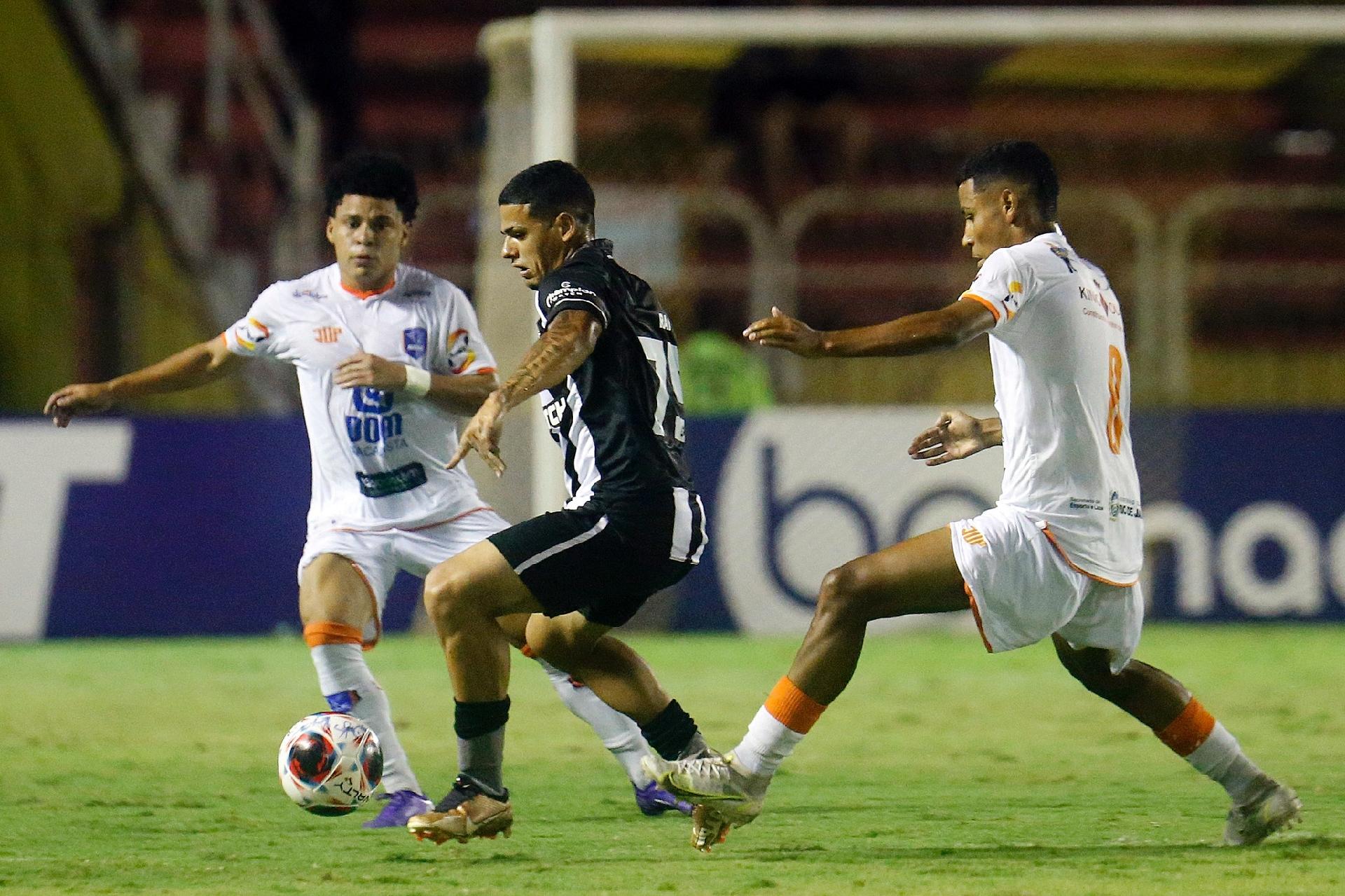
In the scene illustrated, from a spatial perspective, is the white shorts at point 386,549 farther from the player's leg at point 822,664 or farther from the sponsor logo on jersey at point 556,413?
the player's leg at point 822,664

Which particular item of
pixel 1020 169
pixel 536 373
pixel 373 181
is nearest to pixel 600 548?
pixel 536 373

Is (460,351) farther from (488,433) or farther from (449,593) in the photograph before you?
(488,433)

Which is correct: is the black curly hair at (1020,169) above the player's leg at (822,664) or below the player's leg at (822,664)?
above

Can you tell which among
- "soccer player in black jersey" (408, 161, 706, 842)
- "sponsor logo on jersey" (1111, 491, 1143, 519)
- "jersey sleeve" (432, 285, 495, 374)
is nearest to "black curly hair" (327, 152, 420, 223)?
"jersey sleeve" (432, 285, 495, 374)

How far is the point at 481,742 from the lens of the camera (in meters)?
5.43

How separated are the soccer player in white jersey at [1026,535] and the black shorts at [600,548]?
46 cm

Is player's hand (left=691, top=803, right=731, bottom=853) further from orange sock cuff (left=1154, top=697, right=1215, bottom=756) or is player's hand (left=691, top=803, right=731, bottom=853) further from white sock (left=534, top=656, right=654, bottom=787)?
orange sock cuff (left=1154, top=697, right=1215, bottom=756)

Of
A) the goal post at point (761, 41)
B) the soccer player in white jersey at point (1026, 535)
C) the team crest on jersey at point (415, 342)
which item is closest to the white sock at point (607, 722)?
the soccer player in white jersey at point (1026, 535)

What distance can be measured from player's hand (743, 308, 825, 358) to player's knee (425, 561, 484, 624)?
1.08m

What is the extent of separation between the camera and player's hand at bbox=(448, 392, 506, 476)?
4824 millimetres

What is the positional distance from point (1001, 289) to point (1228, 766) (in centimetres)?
155

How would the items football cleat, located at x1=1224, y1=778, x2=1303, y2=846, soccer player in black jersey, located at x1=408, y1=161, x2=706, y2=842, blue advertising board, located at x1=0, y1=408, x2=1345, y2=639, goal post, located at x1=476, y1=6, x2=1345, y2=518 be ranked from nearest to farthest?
soccer player in black jersey, located at x1=408, y1=161, x2=706, y2=842 < football cleat, located at x1=1224, y1=778, x2=1303, y2=846 < blue advertising board, located at x1=0, y1=408, x2=1345, y2=639 < goal post, located at x1=476, y1=6, x2=1345, y2=518

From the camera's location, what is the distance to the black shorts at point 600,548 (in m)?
5.23

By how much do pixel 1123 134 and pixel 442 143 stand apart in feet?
19.3
